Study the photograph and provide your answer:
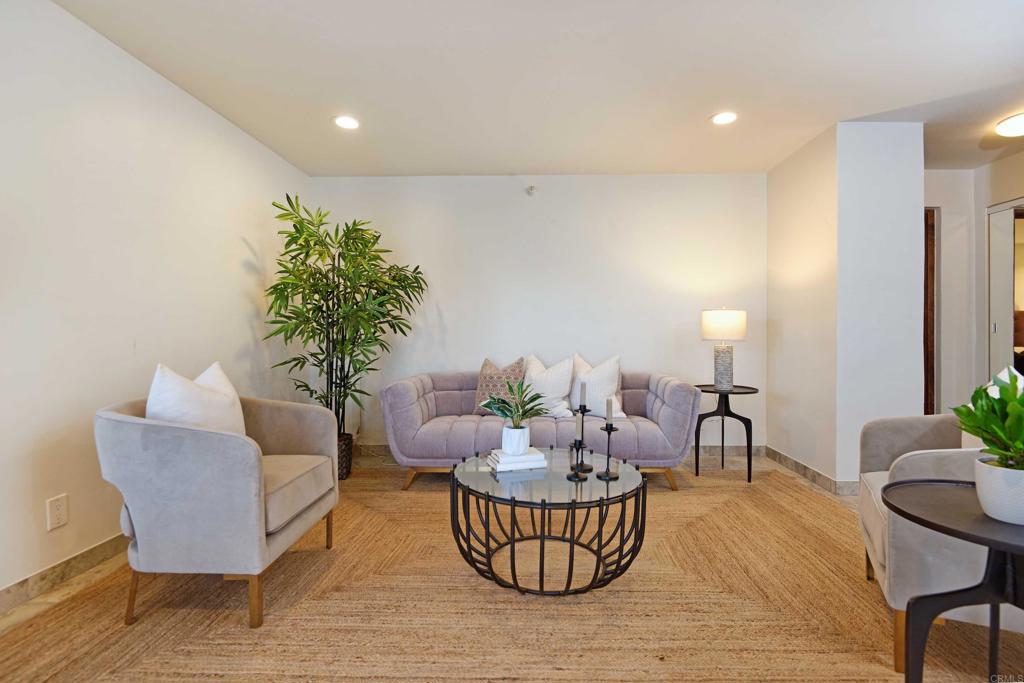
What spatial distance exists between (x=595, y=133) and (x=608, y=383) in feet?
5.94

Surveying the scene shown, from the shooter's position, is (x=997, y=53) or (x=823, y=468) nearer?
(x=997, y=53)

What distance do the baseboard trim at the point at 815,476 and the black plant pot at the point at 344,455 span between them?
342 cm

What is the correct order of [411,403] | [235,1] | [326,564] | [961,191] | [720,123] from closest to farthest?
[235,1], [326,564], [720,123], [411,403], [961,191]

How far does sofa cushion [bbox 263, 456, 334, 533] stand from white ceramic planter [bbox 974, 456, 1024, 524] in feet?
7.16

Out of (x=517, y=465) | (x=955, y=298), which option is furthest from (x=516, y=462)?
(x=955, y=298)

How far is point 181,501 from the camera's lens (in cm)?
175

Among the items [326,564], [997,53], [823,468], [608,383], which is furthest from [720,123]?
[326,564]

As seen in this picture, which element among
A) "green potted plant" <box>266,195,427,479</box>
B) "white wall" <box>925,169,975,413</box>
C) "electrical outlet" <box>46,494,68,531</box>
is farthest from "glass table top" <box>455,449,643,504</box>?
"white wall" <box>925,169,975,413</box>

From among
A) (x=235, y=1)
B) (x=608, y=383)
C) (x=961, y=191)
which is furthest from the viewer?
(x=961, y=191)

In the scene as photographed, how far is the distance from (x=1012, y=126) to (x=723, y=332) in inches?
84.9

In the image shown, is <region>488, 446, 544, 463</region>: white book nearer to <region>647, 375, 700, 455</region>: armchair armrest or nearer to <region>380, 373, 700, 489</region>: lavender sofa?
<region>380, 373, 700, 489</region>: lavender sofa

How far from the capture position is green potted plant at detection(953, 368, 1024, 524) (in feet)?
3.60

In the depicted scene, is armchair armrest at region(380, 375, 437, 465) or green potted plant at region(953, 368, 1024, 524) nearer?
green potted plant at region(953, 368, 1024, 524)

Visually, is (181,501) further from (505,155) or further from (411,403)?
(505,155)
